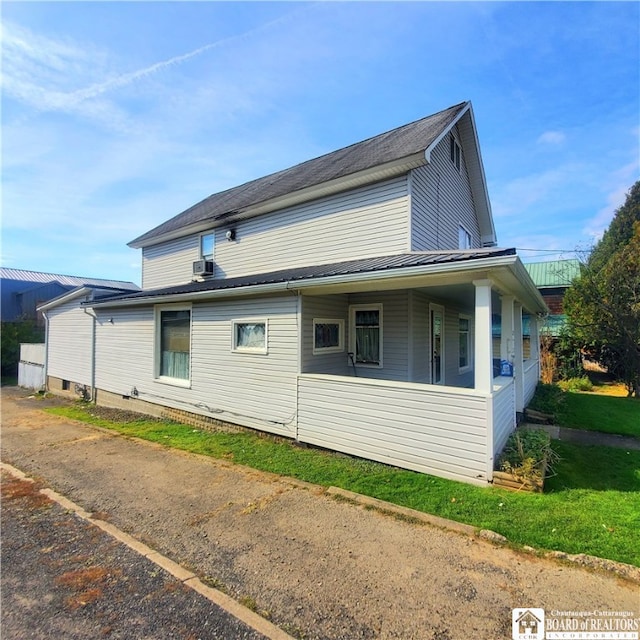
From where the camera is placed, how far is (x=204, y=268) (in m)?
11.2

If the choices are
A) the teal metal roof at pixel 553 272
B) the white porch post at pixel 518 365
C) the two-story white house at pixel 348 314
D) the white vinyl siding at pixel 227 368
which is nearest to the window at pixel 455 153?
the two-story white house at pixel 348 314

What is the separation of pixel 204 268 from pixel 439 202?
714cm

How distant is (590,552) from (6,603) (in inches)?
201

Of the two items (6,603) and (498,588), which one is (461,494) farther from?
(6,603)

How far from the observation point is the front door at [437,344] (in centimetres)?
930

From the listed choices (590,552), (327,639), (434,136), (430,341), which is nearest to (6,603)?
(327,639)

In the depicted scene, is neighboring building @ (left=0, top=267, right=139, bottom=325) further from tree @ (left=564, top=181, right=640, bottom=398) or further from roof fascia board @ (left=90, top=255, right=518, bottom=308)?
tree @ (left=564, top=181, right=640, bottom=398)

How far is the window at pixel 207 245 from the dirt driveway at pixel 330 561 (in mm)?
7482

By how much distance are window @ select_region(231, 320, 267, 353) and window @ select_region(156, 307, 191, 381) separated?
2024 mm

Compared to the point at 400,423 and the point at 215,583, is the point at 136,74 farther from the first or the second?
the point at 215,583

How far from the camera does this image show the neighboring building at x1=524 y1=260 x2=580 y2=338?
1841 cm

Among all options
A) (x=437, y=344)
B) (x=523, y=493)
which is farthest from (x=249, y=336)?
(x=523, y=493)

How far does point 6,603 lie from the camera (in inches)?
115

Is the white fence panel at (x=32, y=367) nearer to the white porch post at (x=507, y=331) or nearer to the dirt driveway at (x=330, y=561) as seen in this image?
the dirt driveway at (x=330, y=561)
